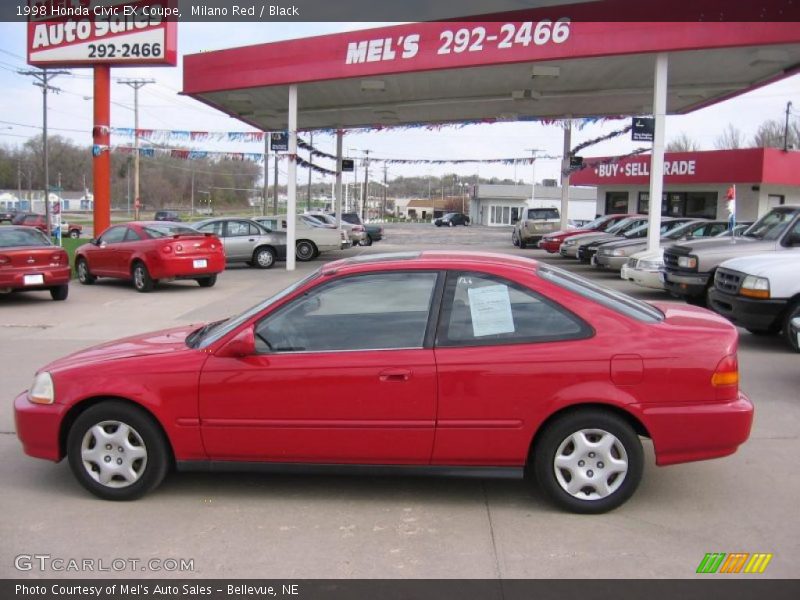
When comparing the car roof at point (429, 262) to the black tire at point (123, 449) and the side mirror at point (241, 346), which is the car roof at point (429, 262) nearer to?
the side mirror at point (241, 346)

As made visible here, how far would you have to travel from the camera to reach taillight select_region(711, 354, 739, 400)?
165 inches

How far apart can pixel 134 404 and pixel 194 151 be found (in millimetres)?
19172

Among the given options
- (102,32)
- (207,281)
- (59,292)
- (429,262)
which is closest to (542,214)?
(102,32)

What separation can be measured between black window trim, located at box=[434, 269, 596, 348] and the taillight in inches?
29.2

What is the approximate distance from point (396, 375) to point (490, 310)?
69 centimetres

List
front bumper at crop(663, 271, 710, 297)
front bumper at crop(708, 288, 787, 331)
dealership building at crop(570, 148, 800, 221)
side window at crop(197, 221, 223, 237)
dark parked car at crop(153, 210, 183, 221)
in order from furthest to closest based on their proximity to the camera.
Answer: dark parked car at crop(153, 210, 183, 221) < dealership building at crop(570, 148, 800, 221) < side window at crop(197, 221, 223, 237) < front bumper at crop(663, 271, 710, 297) < front bumper at crop(708, 288, 787, 331)

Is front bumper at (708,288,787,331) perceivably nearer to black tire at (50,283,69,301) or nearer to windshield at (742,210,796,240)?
windshield at (742,210,796,240)

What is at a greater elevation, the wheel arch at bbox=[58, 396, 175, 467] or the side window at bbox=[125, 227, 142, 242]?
the side window at bbox=[125, 227, 142, 242]

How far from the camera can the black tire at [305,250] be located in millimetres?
23875

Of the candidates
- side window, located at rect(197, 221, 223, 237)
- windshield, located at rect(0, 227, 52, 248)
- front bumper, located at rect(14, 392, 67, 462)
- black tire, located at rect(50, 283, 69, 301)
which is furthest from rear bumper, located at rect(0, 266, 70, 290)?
front bumper, located at rect(14, 392, 67, 462)

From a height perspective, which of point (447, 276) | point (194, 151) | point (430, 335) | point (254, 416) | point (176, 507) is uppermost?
point (194, 151)

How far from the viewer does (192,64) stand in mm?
20719

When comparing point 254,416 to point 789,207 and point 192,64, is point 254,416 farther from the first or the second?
point 192,64

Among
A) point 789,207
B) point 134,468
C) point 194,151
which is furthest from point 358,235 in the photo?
point 134,468
